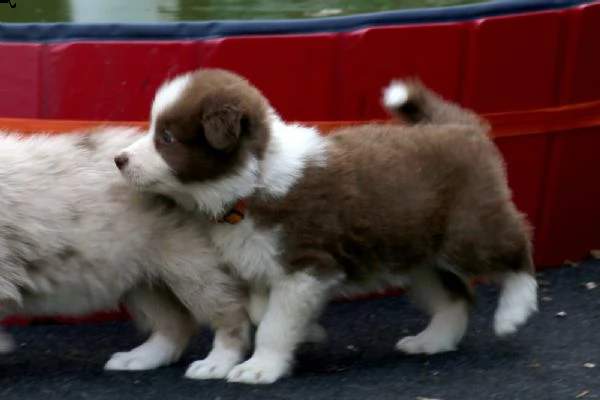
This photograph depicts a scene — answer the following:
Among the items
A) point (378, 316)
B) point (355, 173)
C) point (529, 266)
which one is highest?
point (355, 173)

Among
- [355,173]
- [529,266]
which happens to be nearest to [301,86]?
[355,173]

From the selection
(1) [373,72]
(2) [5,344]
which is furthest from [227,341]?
(1) [373,72]

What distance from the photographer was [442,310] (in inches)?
177

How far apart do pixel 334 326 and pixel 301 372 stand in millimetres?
618

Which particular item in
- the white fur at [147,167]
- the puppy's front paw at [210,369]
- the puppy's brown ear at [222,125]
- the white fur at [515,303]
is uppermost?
the puppy's brown ear at [222,125]

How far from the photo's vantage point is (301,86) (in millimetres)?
4727

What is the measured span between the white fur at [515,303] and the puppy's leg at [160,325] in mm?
1051

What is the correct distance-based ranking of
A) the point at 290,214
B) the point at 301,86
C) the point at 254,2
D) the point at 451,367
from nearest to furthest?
the point at 290,214 → the point at 451,367 → the point at 301,86 → the point at 254,2

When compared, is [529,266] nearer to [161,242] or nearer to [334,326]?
[334,326]

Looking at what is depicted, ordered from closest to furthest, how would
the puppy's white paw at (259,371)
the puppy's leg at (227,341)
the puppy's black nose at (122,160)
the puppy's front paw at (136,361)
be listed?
1. the puppy's black nose at (122,160)
2. the puppy's white paw at (259,371)
3. the puppy's leg at (227,341)
4. the puppy's front paw at (136,361)

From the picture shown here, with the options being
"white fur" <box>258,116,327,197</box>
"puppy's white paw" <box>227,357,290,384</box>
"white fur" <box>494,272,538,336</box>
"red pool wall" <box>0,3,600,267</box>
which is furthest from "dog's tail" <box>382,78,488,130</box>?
"puppy's white paw" <box>227,357,290,384</box>

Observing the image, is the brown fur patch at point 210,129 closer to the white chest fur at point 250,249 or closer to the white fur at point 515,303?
the white chest fur at point 250,249

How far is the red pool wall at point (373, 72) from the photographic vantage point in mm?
4617

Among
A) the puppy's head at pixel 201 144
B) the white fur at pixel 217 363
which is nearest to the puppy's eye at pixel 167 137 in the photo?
the puppy's head at pixel 201 144
